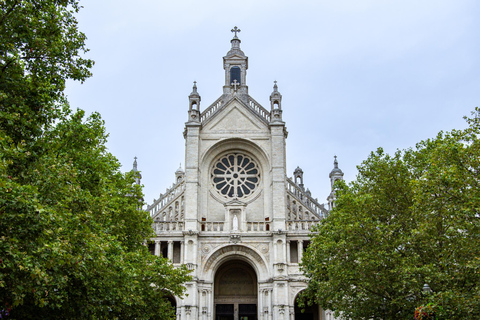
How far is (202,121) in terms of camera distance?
43562mm

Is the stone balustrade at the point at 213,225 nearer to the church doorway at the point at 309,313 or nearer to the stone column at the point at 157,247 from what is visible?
the stone column at the point at 157,247

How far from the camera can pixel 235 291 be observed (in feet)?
137

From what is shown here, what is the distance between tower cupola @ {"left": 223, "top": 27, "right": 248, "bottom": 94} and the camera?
46531mm

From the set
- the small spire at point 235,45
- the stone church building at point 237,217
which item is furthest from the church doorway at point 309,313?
the small spire at point 235,45

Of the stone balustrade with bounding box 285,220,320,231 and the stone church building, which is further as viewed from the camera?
the stone balustrade with bounding box 285,220,320,231

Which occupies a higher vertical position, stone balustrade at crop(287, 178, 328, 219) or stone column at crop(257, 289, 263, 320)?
stone balustrade at crop(287, 178, 328, 219)

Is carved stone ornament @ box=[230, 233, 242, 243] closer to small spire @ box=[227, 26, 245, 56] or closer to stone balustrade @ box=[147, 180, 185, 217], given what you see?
stone balustrade @ box=[147, 180, 185, 217]

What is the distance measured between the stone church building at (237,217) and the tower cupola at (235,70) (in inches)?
11.5

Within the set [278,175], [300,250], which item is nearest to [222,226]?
[278,175]

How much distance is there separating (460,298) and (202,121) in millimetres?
28996

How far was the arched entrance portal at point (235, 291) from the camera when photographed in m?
40.8

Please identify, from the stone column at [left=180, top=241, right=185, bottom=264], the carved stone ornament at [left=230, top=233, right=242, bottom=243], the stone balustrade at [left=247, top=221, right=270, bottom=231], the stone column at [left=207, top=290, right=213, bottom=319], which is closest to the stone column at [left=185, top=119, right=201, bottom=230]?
the stone column at [left=180, top=241, right=185, bottom=264]

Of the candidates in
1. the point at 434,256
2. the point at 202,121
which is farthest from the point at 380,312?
the point at 202,121

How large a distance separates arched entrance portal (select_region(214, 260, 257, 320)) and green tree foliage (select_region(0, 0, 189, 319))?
2038cm
